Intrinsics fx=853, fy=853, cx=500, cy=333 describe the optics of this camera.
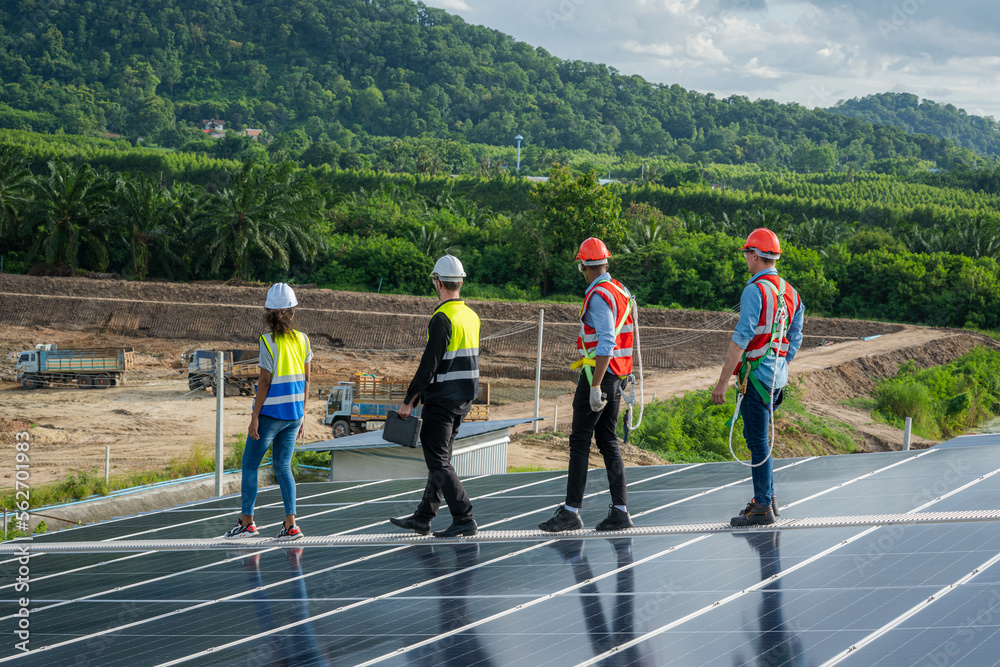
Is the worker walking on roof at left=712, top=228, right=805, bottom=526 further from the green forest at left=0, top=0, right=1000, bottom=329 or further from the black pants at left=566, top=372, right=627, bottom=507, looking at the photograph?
the green forest at left=0, top=0, right=1000, bottom=329

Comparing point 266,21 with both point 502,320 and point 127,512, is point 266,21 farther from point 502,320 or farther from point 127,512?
point 127,512

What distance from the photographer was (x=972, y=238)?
46250 millimetres

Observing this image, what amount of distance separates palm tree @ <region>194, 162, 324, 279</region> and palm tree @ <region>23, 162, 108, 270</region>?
6.27m

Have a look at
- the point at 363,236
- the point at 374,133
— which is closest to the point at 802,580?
the point at 363,236

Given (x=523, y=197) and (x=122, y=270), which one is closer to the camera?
(x=122, y=270)

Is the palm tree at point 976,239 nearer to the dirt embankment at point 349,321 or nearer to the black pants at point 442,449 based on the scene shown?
the dirt embankment at point 349,321

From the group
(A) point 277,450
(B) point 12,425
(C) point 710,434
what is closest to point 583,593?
(A) point 277,450

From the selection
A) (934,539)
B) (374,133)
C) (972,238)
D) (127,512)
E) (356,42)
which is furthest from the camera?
(356,42)

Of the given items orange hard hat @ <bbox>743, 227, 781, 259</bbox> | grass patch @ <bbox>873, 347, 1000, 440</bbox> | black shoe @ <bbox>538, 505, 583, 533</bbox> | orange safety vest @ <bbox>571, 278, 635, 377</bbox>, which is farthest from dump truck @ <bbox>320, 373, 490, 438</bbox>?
orange hard hat @ <bbox>743, 227, 781, 259</bbox>

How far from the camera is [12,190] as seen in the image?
5175 cm

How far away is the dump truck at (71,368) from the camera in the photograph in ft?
110

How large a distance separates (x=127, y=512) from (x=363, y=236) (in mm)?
43720

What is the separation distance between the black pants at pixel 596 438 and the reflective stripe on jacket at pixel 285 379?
2.09 meters

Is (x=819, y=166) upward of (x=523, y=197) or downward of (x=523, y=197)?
upward
